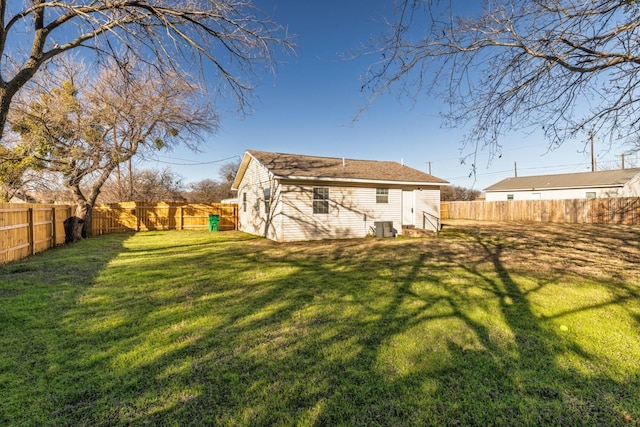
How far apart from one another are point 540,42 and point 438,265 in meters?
5.32

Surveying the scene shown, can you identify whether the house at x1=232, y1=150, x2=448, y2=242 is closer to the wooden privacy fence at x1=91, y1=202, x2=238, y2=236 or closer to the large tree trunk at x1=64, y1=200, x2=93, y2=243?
the wooden privacy fence at x1=91, y1=202, x2=238, y2=236

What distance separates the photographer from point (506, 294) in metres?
5.19

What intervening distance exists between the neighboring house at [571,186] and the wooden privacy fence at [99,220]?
94.3 ft

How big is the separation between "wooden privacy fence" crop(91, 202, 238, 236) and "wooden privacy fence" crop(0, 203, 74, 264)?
211 inches

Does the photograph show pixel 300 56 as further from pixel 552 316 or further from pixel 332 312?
pixel 552 316

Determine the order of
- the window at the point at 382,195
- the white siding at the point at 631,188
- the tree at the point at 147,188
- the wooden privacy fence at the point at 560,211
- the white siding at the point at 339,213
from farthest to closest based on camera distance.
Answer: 1. the tree at the point at 147,188
2. the white siding at the point at 631,188
3. the wooden privacy fence at the point at 560,211
4. the window at the point at 382,195
5. the white siding at the point at 339,213

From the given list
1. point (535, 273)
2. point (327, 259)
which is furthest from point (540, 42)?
point (327, 259)

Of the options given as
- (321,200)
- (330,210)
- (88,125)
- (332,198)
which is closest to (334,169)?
(332,198)

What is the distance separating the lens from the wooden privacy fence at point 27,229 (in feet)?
25.3

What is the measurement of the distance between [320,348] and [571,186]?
33.2 meters

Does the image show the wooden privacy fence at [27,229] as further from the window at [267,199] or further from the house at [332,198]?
the window at [267,199]

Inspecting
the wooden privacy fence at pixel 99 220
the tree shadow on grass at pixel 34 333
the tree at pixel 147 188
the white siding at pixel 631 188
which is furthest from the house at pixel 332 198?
the white siding at pixel 631 188

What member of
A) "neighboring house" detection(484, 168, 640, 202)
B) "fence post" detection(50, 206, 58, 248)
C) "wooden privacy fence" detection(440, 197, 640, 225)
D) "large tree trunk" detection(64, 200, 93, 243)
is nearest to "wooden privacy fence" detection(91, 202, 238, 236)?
"large tree trunk" detection(64, 200, 93, 243)

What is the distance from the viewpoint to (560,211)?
71.9 feet
